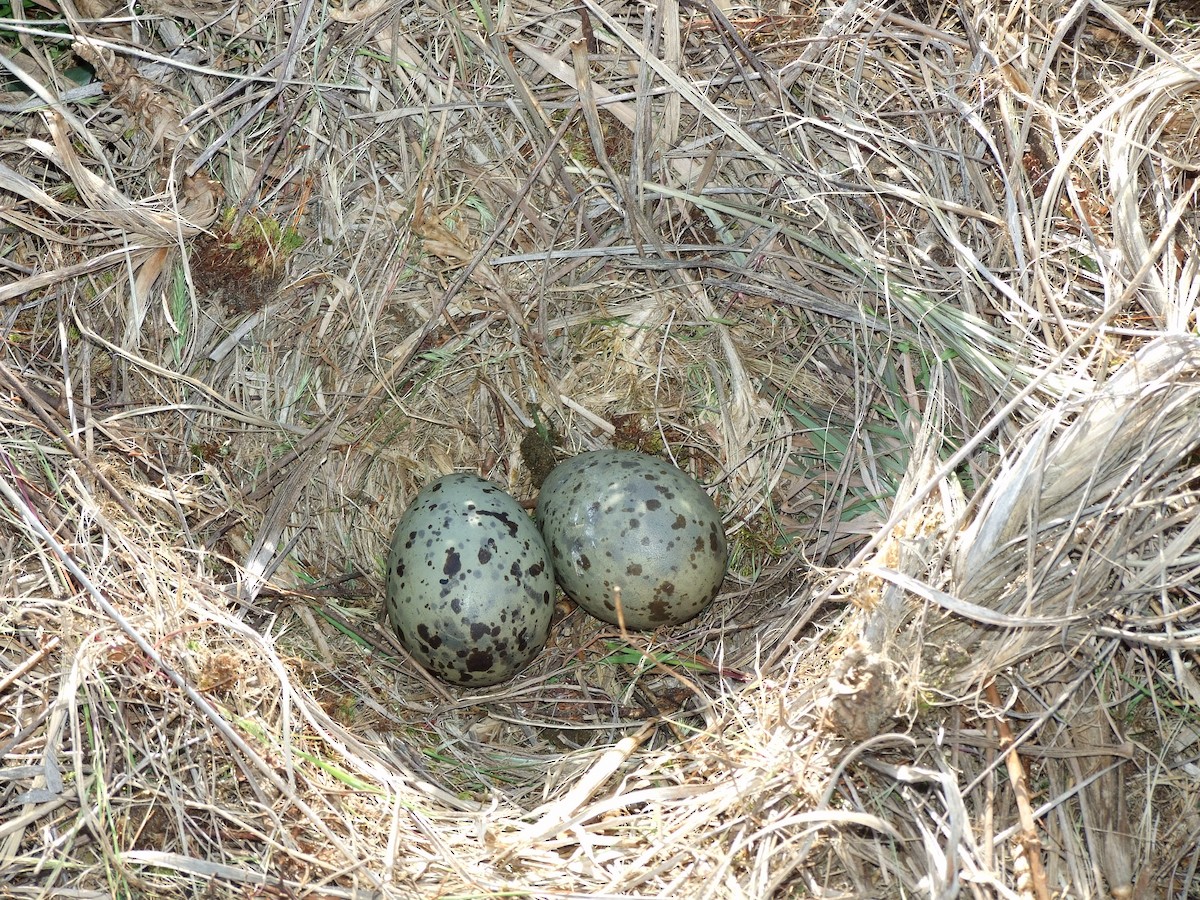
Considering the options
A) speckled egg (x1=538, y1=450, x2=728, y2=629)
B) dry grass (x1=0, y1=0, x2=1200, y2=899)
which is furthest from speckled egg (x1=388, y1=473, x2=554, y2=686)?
dry grass (x1=0, y1=0, x2=1200, y2=899)

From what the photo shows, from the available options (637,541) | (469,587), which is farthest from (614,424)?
(469,587)

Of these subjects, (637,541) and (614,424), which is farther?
(614,424)

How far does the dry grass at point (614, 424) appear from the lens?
229 cm

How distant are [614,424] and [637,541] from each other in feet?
2.12

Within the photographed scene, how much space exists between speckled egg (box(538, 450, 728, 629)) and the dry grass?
0.21 m

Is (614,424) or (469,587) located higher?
(614,424)

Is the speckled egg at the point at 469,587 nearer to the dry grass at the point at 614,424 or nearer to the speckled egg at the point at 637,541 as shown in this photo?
the speckled egg at the point at 637,541

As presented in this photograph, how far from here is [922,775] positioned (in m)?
2.18

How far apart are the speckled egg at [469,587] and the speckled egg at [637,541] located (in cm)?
12

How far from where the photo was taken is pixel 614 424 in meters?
3.45

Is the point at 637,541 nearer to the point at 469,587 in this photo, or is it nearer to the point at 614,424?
the point at 469,587

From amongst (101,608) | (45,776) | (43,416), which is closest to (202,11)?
(43,416)

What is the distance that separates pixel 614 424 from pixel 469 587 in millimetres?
893

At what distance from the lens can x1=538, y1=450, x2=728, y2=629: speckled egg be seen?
9.57ft
